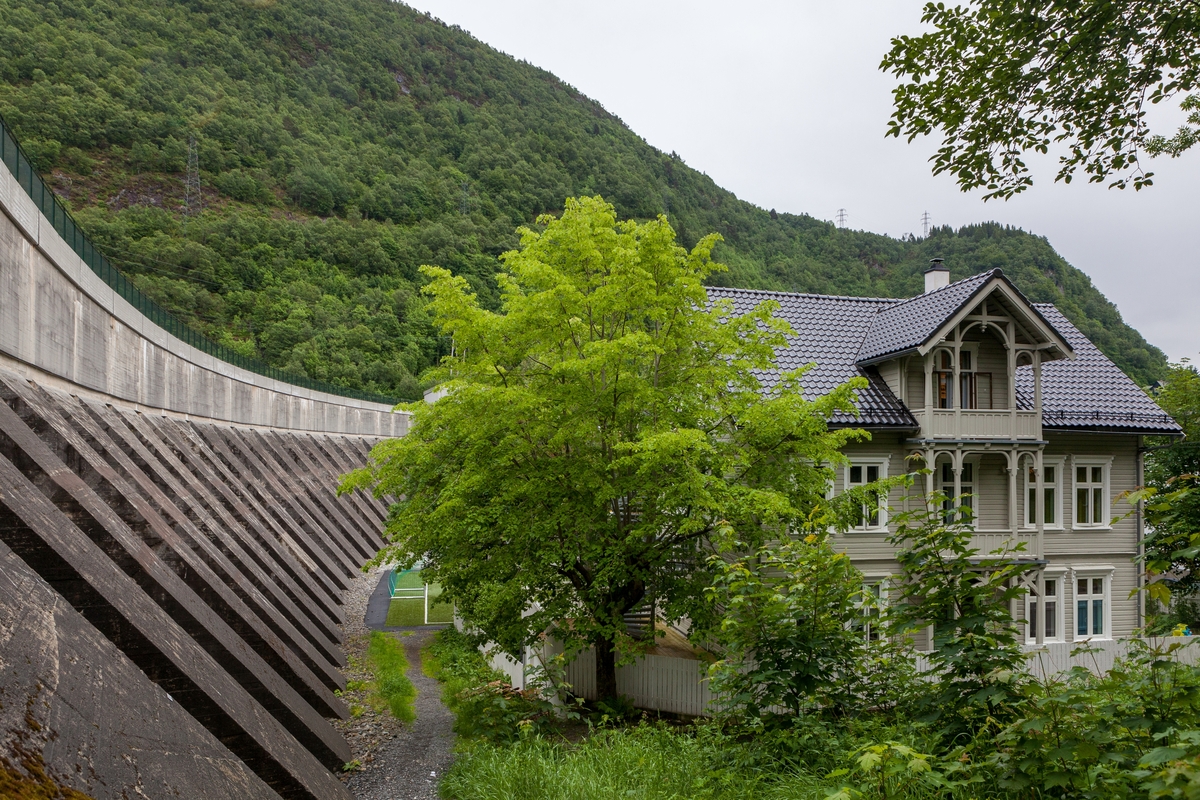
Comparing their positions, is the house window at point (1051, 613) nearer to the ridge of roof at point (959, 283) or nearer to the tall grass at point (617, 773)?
the ridge of roof at point (959, 283)

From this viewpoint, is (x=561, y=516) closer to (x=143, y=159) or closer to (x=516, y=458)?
(x=516, y=458)

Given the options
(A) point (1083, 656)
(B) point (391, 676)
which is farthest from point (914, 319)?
(B) point (391, 676)

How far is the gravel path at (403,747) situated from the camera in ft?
33.3

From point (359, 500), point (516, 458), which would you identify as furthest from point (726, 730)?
point (359, 500)

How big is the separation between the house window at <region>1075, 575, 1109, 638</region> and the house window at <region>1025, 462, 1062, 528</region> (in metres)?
1.64

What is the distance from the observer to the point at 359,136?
134m

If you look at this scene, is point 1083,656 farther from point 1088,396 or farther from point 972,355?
point 972,355

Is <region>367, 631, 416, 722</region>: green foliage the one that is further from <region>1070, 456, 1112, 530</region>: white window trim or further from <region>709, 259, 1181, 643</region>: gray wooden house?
<region>1070, 456, 1112, 530</region>: white window trim

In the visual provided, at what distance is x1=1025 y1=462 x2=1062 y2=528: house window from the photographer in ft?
67.3

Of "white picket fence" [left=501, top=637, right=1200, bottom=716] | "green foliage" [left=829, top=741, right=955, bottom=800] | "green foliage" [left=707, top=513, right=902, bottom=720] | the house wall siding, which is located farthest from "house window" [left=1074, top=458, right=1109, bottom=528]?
"green foliage" [left=829, top=741, right=955, bottom=800]

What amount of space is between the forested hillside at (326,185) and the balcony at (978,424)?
2919cm

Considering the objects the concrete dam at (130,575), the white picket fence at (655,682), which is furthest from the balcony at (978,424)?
the concrete dam at (130,575)

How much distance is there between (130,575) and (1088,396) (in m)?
22.8

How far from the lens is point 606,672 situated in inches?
562
